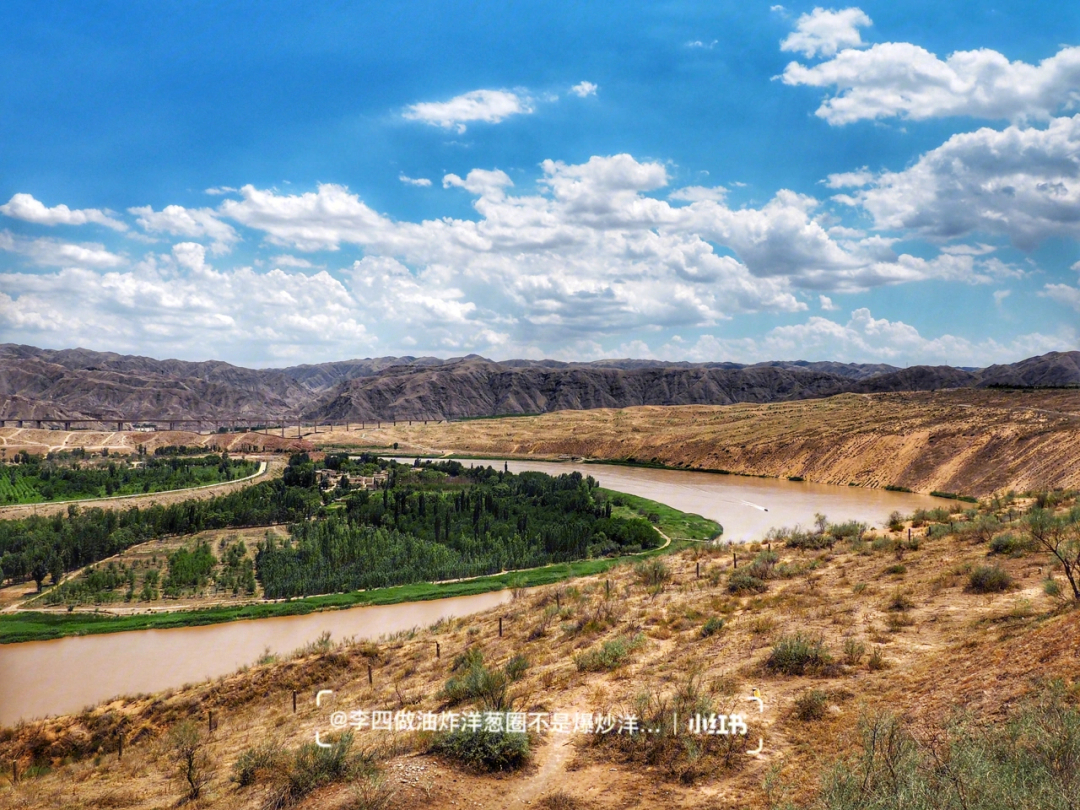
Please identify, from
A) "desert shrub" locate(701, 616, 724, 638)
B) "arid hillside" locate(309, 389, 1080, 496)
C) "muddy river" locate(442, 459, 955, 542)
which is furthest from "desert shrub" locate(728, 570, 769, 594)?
"arid hillside" locate(309, 389, 1080, 496)

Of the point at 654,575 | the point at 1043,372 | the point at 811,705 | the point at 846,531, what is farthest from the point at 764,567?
the point at 1043,372

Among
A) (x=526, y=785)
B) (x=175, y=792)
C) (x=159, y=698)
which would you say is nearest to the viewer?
(x=526, y=785)

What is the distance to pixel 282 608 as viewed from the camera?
82.0 feet

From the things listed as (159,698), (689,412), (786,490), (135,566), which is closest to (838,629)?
(159,698)

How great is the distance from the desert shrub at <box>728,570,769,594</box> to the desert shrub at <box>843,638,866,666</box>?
4908 millimetres

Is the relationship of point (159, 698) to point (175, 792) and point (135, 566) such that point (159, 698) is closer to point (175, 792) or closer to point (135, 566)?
point (175, 792)

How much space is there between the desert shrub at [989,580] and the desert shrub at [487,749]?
884 cm

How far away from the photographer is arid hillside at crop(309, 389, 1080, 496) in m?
42.0

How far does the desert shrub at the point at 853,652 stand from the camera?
920cm

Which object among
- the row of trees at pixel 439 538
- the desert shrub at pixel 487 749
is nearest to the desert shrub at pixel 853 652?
the desert shrub at pixel 487 749

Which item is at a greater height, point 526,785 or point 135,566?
point 526,785

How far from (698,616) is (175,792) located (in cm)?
956

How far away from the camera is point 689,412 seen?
310ft

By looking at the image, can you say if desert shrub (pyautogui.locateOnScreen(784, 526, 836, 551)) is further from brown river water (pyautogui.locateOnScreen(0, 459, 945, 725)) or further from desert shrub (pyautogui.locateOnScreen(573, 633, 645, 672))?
brown river water (pyautogui.locateOnScreen(0, 459, 945, 725))
